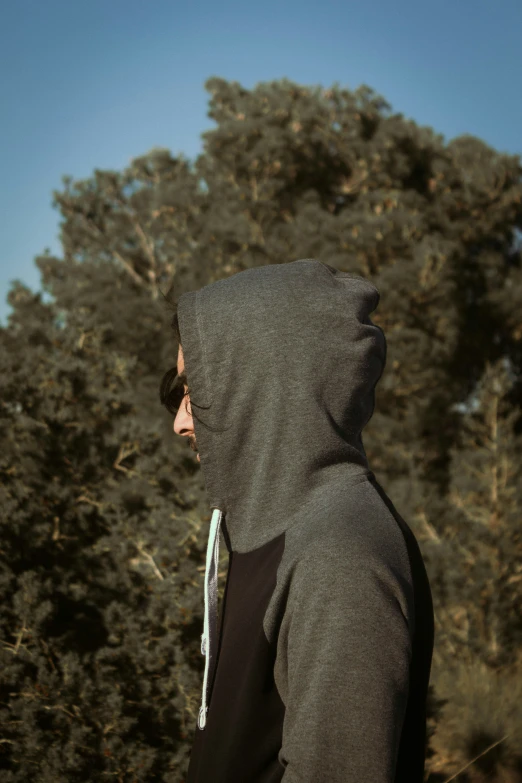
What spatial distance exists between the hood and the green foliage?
2545 millimetres

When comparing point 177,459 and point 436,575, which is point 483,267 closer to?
point 436,575

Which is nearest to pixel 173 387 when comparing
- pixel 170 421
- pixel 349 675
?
pixel 349 675

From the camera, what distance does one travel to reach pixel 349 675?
1014 mm

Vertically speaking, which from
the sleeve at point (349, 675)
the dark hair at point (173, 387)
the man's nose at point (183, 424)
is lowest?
the sleeve at point (349, 675)

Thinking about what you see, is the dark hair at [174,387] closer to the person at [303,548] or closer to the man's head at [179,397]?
the man's head at [179,397]

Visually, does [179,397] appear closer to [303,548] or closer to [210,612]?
[210,612]

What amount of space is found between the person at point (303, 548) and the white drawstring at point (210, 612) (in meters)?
0.02

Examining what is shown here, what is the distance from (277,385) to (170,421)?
11036 mm

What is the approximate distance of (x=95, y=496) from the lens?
451 centimetres

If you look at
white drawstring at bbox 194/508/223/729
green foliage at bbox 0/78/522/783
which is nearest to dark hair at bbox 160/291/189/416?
white drawstring at bbox 194/508/223/729

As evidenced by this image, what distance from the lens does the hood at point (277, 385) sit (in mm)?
1267

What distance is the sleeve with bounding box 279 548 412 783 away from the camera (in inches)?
39.6

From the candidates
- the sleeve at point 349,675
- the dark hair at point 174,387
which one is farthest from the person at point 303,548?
the dark hair at point 174,387

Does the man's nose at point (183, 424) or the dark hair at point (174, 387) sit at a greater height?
the dark hair at point (174, 387)
